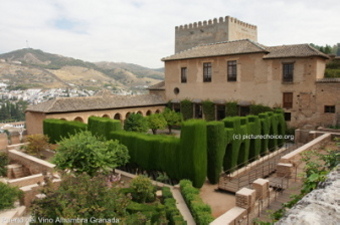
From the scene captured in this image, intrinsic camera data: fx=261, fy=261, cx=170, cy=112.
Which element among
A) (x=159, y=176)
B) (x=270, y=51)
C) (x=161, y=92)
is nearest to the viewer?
(x=159, y=176)

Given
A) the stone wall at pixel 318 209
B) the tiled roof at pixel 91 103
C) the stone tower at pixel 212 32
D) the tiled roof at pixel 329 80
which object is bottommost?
the stone wall at pixel 318 209

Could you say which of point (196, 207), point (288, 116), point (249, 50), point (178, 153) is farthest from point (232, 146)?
point (249, 50)

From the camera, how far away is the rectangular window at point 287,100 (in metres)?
24.6

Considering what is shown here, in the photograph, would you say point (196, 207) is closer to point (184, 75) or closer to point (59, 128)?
point (59, 128)

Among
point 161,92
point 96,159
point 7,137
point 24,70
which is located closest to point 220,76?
point 161,92

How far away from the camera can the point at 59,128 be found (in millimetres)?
21875

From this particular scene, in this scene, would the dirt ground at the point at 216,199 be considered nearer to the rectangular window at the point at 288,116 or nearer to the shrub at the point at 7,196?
the shrub at the point at 7,196

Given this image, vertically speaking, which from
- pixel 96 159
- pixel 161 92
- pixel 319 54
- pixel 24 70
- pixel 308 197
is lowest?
pixel 96 159

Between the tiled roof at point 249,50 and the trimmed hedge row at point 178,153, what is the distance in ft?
47.8

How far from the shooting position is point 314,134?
21672 millimetres

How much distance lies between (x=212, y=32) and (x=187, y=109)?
13176 millimetres

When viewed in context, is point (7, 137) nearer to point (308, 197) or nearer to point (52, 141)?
point (52, 141)

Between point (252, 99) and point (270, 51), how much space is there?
501cm

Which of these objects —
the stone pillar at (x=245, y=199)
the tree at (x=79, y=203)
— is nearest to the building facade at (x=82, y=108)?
the tree at (x=79, y=203)
